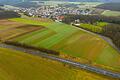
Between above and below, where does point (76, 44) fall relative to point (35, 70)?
below

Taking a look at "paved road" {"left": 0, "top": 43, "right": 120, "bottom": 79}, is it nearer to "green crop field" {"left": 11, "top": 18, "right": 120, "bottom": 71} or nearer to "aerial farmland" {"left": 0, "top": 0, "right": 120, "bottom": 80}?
"aerial farmland" {"left": 0, "top": 0, "right": 120, "bottom": 80}

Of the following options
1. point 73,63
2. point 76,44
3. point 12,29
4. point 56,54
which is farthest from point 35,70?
point 12,29

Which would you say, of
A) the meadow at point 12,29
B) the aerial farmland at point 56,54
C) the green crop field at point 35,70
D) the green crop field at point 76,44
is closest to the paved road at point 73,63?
the aerial farmland at point 56,54

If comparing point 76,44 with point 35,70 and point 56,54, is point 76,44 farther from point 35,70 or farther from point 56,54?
point 35,70

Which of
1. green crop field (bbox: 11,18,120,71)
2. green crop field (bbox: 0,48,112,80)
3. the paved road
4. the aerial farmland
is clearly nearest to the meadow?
the aerial farmland

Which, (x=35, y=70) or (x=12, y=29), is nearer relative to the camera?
(x=35, y=70)

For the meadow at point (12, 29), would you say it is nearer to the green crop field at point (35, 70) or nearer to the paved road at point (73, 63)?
the paved road at point (73, 63)

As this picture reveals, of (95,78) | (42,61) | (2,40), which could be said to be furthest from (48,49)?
(95,78)
